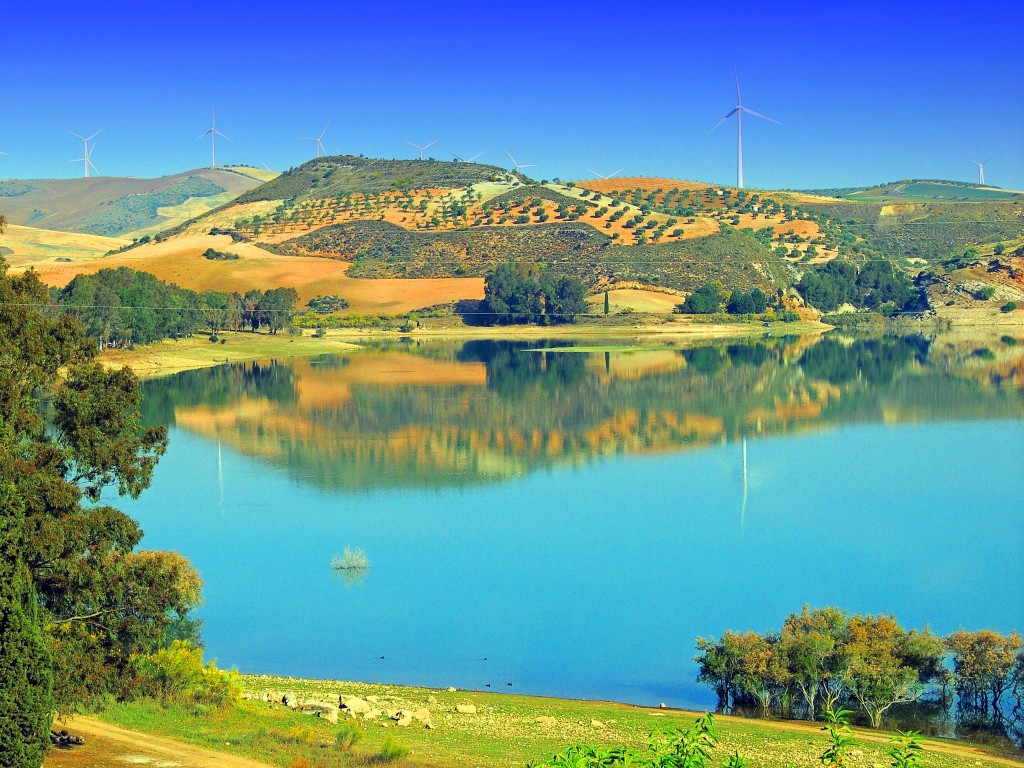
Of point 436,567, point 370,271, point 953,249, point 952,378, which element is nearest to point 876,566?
point 436,567

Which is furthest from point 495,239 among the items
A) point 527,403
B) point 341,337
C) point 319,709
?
point 319,709

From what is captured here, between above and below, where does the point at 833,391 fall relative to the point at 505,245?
below

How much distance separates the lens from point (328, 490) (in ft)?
149

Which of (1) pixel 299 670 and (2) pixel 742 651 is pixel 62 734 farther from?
(2) pixel 742 651

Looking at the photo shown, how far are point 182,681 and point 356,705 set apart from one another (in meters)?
2.73

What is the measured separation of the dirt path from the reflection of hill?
92.4 feet

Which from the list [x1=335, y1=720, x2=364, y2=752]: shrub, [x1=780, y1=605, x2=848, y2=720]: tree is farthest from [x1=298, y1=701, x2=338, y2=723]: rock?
[x1=780, y1=605, x2=848, y2=720]: tree

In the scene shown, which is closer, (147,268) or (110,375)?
(110,375)

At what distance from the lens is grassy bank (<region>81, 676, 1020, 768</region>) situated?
1780 cm

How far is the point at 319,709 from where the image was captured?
68.7ft

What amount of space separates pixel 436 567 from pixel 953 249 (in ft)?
539

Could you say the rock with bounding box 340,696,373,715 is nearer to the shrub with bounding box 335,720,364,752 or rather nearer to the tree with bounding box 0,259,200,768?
the shrub with bounding box 335,720,364,752

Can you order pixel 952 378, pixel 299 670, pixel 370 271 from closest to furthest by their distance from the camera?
pixel 299 670 → pixel 952 378 → pixel 370 271

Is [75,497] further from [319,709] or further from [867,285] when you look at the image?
[867,285]
